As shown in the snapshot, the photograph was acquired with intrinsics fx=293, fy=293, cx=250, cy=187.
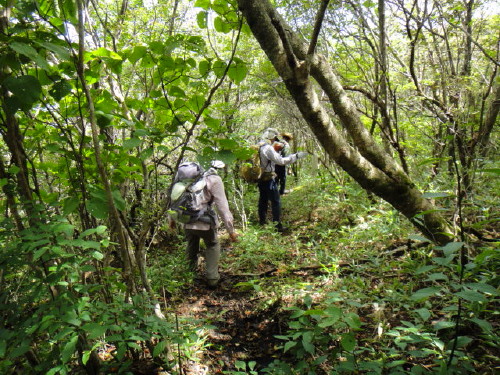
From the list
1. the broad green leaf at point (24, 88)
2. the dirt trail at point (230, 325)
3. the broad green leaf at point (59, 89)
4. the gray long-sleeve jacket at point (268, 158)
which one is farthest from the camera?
the gray long-sleeve jacket at point (268, 158)

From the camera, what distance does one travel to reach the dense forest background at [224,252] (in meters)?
1.50

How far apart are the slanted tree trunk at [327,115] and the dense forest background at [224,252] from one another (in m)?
0.01

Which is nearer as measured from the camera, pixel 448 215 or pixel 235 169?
pixel 448 215

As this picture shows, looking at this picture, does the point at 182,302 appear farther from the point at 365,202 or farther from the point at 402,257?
the point at 365,202

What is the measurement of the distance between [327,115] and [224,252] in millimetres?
3487

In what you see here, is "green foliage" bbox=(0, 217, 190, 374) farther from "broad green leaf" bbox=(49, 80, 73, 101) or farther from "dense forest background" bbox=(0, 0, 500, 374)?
"broad green leaf" bbox=(49, 80, 73, 101)

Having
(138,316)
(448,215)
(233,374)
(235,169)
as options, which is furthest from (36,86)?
(235,169)

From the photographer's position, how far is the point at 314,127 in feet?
7.38

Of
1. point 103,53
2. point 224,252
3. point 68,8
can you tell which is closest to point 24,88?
point 103,53

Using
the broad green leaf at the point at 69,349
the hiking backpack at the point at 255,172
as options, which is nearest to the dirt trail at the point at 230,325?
the broad green leaf at the point at 69,349

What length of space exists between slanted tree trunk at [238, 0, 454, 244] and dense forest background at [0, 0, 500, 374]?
0.01 metres

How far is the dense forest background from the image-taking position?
59.2 inches

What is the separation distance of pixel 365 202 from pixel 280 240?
1.72m

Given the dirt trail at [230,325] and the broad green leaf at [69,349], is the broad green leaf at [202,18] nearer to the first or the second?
the broad green leaf at [69,349]
